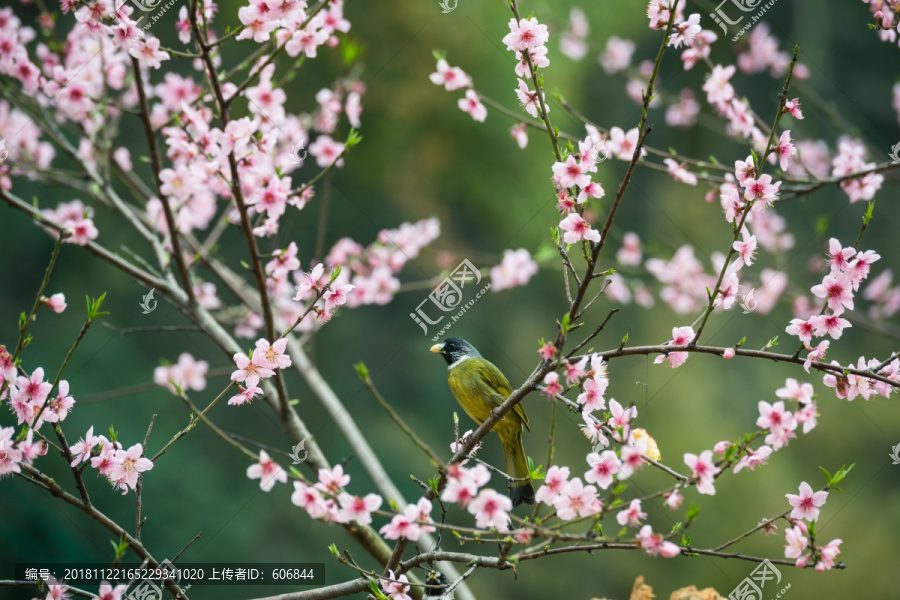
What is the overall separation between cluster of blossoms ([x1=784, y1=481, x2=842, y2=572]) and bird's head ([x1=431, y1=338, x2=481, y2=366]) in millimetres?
1059

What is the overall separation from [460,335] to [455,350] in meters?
2.65

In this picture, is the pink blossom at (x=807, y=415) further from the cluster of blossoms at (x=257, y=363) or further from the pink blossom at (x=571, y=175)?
the cluster of blossoms at (x=257, y=363)

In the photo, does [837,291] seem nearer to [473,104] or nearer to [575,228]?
[575,228]

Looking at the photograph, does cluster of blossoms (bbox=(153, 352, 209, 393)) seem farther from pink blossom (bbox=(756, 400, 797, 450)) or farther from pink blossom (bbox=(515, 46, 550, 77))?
pink blossom (bbox=(756, 400, 797, 450))

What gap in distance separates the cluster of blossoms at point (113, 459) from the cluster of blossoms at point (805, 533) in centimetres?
122

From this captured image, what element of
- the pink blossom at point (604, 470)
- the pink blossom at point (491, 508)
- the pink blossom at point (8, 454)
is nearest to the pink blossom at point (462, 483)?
the pink blossom at point (491, 508)

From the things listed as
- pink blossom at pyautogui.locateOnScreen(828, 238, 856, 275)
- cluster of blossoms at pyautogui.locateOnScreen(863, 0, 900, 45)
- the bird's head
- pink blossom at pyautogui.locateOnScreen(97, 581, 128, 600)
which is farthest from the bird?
cluster of blossoms at pyautogui.locateOnScreen(863, 0, 900, 45)

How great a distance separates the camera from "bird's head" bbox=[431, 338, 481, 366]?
7.33ft

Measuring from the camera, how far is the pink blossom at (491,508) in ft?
3.70

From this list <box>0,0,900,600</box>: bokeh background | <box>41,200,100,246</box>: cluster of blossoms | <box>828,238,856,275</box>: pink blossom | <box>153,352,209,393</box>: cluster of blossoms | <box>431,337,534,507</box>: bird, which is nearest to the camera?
<box>828,238,856,275</box>: pink blossom

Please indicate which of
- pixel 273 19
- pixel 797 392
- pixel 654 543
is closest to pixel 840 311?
pixel 797 392

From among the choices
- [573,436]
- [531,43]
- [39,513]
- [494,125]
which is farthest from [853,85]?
[39,513]

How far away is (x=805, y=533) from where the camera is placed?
133 centimetres

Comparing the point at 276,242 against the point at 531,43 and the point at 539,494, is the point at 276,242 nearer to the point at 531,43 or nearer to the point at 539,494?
the point at 531,43
